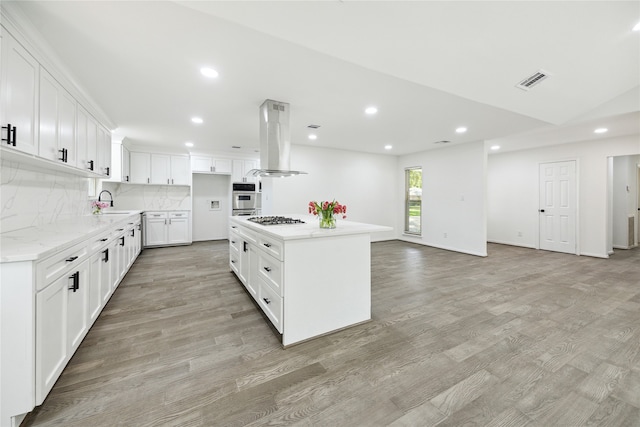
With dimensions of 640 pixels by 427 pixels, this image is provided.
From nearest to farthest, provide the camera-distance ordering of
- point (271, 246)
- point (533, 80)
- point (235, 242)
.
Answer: point (271, 246) < point (533, 80) < point (235, 242)

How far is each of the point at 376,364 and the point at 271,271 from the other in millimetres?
1142

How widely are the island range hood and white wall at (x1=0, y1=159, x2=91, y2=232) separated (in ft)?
7.40

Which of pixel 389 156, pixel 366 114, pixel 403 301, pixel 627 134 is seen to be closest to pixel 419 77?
pixel 366 114

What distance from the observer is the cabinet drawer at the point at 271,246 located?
2.14 meters

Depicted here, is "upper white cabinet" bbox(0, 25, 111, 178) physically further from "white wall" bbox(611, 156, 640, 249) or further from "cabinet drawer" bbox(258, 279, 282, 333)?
"white wall" bbox(611, 156, 640, 249)

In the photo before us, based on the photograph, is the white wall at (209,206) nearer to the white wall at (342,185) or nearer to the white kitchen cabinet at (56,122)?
the white wall at (342,185)

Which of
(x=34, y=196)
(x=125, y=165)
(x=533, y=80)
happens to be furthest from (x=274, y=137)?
(x=125, y=165)

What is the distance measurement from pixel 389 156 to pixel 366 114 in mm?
3828

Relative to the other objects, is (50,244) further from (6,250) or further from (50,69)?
(50,69)

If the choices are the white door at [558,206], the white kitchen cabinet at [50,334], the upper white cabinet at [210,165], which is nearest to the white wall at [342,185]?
the upper white cabinet at [210,165]

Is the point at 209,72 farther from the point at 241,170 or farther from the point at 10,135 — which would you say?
the point at 241,170

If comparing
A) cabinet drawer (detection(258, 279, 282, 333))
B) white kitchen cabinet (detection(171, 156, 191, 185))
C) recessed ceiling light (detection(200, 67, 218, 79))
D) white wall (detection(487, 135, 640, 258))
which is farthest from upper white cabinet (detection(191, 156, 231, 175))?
white wall (detection(487, 135, 640, 258))

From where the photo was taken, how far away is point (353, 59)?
2.25m

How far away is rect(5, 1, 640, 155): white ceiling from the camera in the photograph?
1843 millimetres
